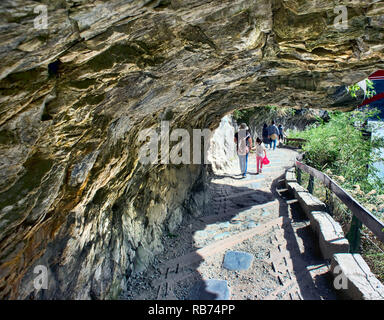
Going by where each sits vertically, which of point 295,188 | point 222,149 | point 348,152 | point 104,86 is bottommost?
point 295,188

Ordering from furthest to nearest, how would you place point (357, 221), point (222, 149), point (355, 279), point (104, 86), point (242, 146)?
1. point (222, 149)
2. point (242, 146)
3. point (357, 221)
4. point (355, 279)
5. point (104, 86)

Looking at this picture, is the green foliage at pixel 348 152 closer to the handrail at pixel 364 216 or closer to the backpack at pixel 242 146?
the backpack at pixel 242 146

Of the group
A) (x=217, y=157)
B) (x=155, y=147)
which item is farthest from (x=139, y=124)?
(x=217, y=157)

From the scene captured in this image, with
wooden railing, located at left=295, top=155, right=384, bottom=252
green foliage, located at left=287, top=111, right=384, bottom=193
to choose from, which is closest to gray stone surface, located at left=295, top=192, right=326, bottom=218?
wooden railing, located at left=295, top=155, right=384, bottom=252

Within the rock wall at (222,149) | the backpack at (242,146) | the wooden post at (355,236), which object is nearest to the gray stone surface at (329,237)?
the wooden post at (355,236)

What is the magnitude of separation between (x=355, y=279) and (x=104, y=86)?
152 inches

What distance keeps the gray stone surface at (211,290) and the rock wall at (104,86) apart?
1121 mm

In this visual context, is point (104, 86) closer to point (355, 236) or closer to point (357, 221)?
point (357, 221)

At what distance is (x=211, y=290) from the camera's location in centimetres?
425

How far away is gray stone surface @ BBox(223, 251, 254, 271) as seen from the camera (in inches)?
187

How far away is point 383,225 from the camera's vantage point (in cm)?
315

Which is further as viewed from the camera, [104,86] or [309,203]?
→ [309,203]

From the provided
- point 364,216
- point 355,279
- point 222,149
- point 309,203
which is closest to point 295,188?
point 309,203

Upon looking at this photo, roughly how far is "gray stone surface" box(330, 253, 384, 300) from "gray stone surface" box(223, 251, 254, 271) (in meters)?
1.44
